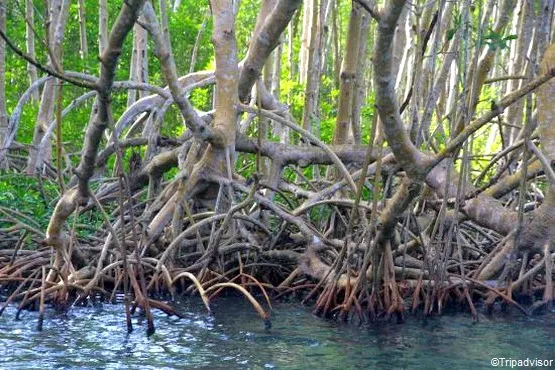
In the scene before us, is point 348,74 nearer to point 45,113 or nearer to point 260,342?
point 260,342

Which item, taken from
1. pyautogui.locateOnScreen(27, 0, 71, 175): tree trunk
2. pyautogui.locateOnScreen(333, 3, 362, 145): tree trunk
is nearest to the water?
pyautogui.locateOnScreen(333, 3, 362, 145): tree trunk

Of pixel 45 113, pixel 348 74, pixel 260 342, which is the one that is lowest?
pixel 260 342

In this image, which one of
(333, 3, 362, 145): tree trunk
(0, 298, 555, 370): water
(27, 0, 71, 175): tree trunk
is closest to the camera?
(0, 298, 555, 370): water

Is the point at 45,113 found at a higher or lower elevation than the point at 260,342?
higher

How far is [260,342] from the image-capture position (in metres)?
6.49

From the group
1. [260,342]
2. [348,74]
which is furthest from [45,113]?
[260,342]

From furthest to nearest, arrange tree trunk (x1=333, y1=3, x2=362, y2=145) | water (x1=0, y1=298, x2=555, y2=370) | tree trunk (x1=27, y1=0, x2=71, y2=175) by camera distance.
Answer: tree trunk (x1=27, y1=0, x2=71, y2=175) → tree trunk (x1=333, y1=3, x2=362, y2=145) → water (x1=0, y1=298, x2=555, y2=370)

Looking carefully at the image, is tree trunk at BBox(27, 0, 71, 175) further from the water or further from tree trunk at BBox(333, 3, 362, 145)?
the water

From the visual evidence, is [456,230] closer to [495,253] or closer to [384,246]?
[495,253]

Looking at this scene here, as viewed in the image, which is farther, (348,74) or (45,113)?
(45,113)

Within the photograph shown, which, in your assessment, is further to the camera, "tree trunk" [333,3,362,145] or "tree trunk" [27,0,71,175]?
"tree trunk" [27,0,71,175]

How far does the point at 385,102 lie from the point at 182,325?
2.54 metres

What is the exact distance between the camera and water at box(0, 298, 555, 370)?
5895 millimetres

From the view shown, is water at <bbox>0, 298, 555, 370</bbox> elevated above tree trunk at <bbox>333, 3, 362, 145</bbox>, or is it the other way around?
tree trunk at <bbox>333, 3, 362, 145</bbox>
